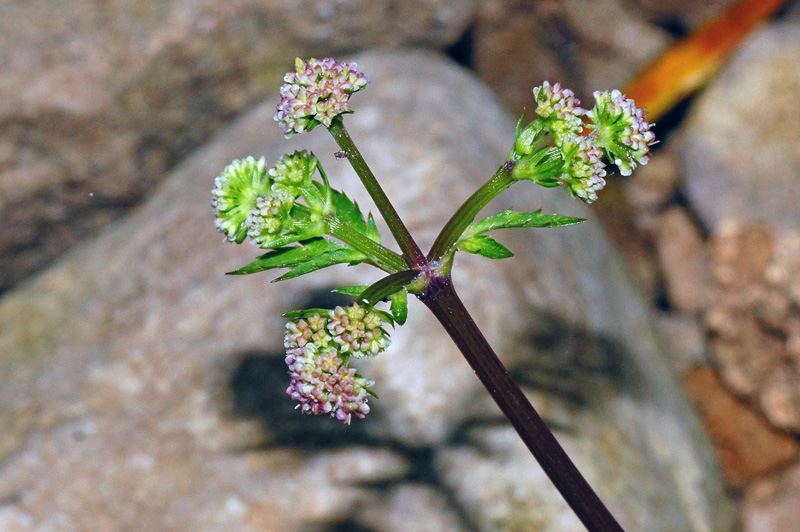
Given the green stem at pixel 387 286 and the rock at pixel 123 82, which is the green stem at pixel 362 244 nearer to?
the green stem at pixel 387 286

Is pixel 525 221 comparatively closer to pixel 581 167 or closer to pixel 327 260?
pixel 581 167

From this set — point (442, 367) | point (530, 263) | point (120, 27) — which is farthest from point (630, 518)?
point (120, 27)

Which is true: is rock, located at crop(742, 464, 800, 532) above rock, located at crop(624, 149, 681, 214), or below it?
below

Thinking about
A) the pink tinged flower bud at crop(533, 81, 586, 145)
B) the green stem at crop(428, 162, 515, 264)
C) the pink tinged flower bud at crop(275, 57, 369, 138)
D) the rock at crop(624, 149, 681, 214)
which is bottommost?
the green stem at crop(428, 162, 515, 264)

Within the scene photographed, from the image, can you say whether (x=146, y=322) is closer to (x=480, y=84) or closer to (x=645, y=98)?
(x=480, y=84)

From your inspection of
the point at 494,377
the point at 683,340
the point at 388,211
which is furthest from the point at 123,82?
A: the point at 683,340

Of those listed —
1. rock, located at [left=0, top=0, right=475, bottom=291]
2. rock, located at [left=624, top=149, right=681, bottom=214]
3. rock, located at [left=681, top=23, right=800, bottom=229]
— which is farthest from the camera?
rock, located at [left=624, top=149, right=681, bottom=214]

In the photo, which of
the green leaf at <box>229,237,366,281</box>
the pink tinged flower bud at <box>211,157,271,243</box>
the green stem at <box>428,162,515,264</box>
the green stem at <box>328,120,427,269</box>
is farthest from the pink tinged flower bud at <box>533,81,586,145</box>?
the pink tinged flower bud at <box>211,157,271,243</box>

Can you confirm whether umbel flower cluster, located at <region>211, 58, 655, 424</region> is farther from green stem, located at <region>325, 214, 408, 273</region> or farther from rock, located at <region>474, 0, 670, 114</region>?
rock, located at <region>474, 0, 670, 114</region>
